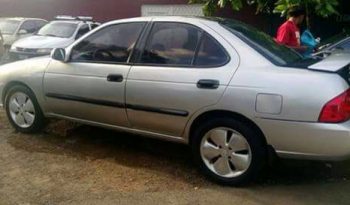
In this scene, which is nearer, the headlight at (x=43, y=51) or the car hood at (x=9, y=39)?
the headlight at (x=43, y=51)

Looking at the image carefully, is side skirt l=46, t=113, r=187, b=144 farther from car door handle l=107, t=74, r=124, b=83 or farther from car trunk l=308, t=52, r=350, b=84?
car trunk l=308, t=52, r=350, b=84

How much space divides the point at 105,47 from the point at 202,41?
1.19 m

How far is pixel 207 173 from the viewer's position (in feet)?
15.2

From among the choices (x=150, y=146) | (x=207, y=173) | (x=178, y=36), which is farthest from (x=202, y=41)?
(x=150, y=146)

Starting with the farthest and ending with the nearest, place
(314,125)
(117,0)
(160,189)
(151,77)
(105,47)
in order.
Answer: (117,0)
(105,47)
(151,77)
(160,189)
(314,125)

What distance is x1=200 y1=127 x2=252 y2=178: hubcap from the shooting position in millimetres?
4422

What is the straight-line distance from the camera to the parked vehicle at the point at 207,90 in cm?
408

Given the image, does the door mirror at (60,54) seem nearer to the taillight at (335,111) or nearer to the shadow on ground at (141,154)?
the shadow on ground at (141,154)

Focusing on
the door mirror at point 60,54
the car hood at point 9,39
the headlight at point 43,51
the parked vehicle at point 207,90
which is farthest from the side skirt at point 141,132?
the car hood at point 9,39

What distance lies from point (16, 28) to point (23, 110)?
34.4 ft

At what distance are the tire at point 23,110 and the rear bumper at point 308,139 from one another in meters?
2.91

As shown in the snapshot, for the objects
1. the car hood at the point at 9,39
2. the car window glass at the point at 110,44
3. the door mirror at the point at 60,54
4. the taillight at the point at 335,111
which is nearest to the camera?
the taillight at the point at 335,111

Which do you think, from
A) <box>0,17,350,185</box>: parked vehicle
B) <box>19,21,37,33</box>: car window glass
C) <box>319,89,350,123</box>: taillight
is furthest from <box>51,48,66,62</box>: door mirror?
<box>19,21,37,33</box>: car window glass

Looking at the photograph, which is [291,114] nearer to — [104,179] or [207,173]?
[207,173]
